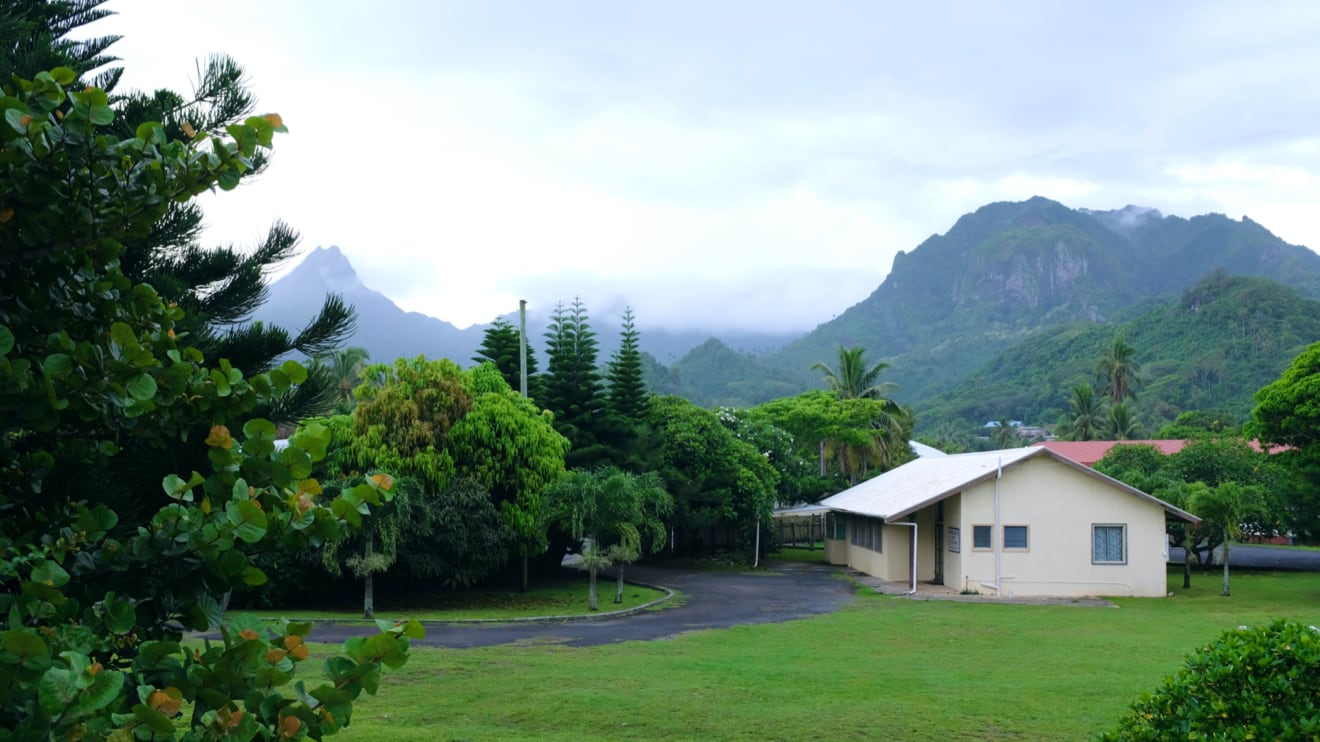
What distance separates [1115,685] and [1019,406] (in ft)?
305

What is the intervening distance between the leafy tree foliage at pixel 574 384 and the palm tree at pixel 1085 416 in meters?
42.4

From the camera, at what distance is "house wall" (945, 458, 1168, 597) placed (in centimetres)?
2484

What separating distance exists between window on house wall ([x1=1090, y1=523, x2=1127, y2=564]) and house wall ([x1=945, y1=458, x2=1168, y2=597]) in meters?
0.09

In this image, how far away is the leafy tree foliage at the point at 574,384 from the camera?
29.9 m

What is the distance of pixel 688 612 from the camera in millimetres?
21531

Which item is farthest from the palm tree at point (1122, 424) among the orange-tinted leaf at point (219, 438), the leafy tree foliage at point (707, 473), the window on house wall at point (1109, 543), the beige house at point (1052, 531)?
the orange-tinted leaf at point (219, 438)

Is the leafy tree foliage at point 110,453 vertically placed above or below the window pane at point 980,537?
above

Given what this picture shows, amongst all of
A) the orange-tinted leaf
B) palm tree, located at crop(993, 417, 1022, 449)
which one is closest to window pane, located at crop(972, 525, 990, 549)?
the orange-tinted leaf

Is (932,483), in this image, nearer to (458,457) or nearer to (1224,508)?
(1224,508)

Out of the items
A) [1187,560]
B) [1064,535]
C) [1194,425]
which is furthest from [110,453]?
[1194,425]

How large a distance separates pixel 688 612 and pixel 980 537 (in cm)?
837

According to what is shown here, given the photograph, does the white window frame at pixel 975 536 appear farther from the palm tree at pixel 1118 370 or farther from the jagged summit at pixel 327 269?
the jagged summit at pixel 327 269

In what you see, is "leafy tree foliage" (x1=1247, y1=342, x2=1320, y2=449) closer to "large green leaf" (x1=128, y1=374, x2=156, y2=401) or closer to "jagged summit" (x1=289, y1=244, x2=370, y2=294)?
"large green leaf" (x1=128, y1=374, x2=156, y2=401)

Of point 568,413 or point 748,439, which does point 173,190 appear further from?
point 748,439
